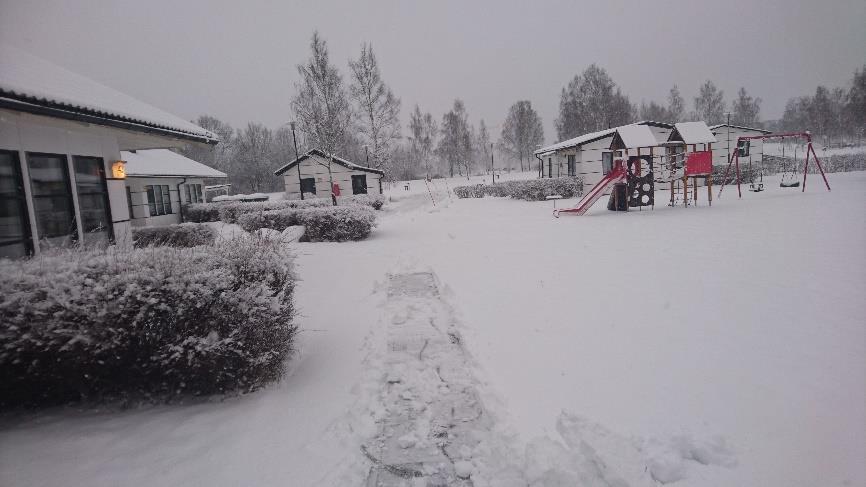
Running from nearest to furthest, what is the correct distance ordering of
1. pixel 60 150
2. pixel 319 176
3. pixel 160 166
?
pixel 60 150
pixel 160 166
pixel 319 176

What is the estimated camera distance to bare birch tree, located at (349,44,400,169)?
33.4m

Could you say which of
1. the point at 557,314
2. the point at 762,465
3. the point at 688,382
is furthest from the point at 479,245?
the point at 762,465

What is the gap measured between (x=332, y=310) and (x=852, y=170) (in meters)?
38.6

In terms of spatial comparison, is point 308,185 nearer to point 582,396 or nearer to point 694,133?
point 694,133

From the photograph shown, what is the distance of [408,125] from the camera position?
66000mm

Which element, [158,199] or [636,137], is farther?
[158,199]

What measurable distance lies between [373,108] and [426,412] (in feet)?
114

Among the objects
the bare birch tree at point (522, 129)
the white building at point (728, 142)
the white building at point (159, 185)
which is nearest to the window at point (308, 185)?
the white building at point (159, 185)

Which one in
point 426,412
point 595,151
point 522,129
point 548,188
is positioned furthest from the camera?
point 522,129

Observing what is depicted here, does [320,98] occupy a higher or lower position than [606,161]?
higher

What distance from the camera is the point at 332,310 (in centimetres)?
552

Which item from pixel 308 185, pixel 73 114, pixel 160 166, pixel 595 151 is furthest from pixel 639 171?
pixel 160 166

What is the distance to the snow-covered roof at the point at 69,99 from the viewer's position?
4801 mm

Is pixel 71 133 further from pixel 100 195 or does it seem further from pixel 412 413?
pixel 412 413
